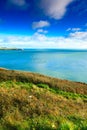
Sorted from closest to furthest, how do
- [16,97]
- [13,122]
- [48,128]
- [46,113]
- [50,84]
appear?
1. [48,128]
2. [13,122]
3. [46,113]
4. [16,97]
5. [50,84]

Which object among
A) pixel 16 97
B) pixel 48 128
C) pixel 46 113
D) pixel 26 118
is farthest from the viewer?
pixel 16 97

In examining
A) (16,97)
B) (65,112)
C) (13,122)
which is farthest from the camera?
(16,97)

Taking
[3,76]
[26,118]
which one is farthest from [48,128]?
[3,76]

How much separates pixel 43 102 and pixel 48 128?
15.1 feet

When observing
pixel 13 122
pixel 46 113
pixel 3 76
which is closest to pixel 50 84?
pixel 3 76

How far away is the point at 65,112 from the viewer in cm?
1182

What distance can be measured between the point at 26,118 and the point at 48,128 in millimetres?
1896

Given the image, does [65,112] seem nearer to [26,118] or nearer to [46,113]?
[46,113]

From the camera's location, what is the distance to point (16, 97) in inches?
500

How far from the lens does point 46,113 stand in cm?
1084

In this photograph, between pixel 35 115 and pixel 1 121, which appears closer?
pixel 1 121

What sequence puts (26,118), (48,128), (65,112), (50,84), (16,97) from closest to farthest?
(48,128) < (26,118) < (65,112) < (16,97) < (50,84)

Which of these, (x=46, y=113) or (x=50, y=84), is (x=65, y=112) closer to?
(x=46, y=113)

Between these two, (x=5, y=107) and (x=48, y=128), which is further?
(x=5, y=107)
